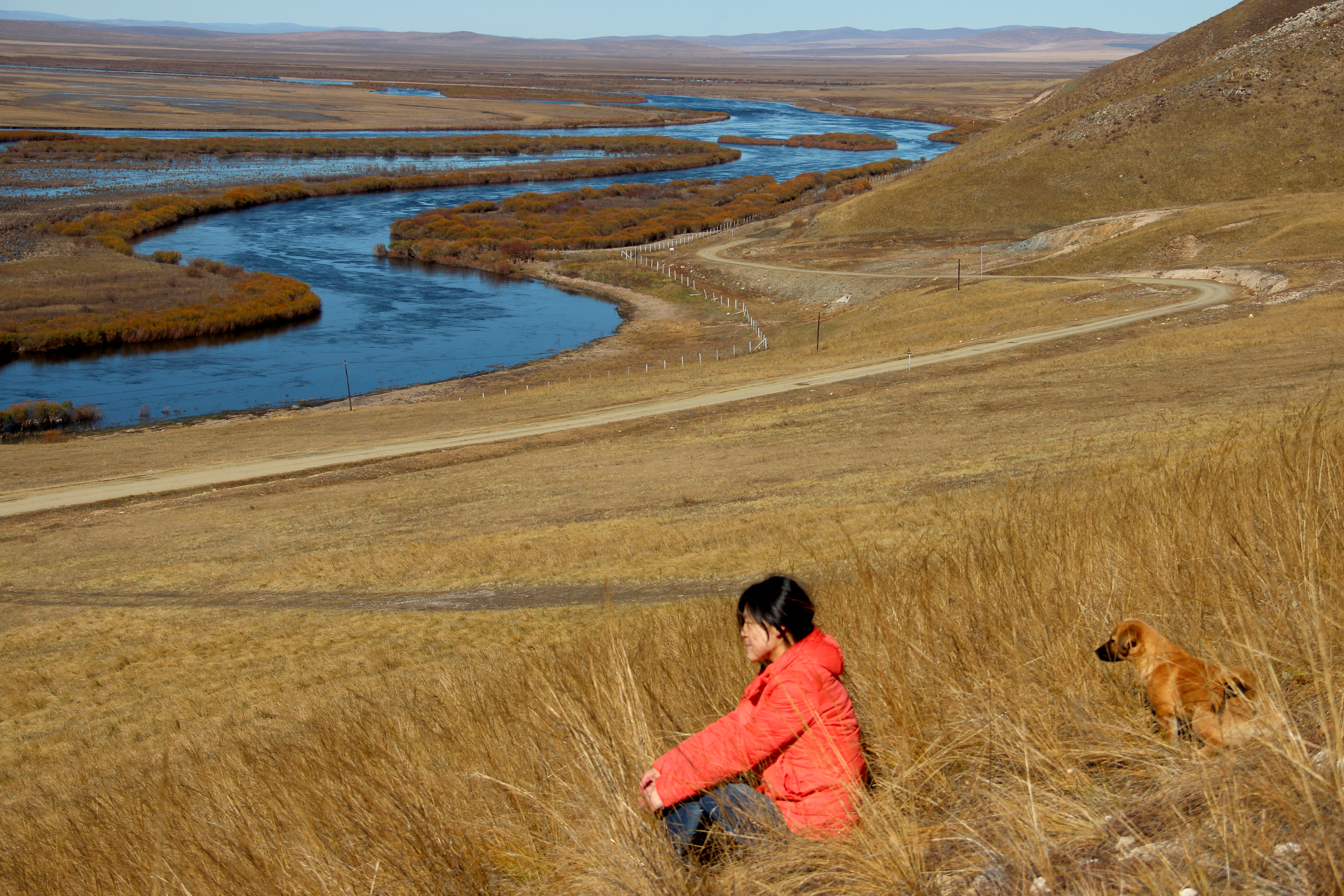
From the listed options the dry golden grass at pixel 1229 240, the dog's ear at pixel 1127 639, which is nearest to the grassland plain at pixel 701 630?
the dog's ear at pixel 1127 639

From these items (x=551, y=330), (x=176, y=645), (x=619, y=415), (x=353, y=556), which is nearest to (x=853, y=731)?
(x=176, y=645)

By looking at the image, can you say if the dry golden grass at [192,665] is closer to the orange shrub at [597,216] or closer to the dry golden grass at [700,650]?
the dry golden grass at [700,650]

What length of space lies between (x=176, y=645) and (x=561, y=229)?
7103cm

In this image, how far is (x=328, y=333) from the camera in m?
54.2

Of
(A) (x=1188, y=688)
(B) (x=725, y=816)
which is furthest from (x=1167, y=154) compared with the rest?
(B) (x=725, y=816)

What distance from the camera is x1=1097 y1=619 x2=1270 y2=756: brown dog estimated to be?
3.74 m

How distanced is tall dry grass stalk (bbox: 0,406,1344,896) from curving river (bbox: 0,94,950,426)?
3922 centimetres

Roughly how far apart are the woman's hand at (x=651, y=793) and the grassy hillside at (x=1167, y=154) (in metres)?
69.3

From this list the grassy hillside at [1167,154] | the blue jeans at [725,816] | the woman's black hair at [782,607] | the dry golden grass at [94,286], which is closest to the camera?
the blue jeans at [725,816]

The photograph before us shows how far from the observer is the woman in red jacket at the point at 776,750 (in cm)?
394

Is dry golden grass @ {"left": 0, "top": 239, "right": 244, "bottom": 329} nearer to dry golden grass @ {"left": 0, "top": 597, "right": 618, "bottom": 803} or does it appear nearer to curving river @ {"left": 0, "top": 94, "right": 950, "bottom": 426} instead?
curving river @ {"left": 0, "top": 94, "right": 950, "bottom": 426}

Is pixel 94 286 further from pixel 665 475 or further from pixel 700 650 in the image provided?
pixel 700 650

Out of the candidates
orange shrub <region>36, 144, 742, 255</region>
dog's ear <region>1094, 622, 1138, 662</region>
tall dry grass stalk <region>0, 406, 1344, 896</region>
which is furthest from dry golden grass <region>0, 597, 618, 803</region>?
orange shrub <region>36, 144, 742, 255</region>

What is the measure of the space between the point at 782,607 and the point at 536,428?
1114 inches
